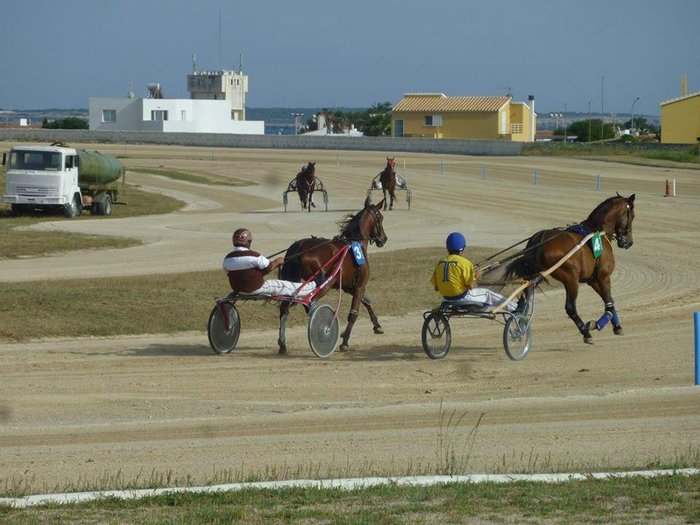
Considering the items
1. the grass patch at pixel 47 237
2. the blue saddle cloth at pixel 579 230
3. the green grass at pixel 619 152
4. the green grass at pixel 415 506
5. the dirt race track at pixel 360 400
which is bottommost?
the dirt race track at pixel 360 400

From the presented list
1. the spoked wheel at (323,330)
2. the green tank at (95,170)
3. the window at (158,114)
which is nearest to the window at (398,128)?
the window at (158,114)

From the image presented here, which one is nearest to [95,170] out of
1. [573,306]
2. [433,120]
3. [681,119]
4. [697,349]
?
[573,306]

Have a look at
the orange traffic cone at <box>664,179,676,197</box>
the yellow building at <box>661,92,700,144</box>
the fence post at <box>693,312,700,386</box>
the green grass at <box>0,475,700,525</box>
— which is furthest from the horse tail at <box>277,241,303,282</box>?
the yellow building at <box>661,92,700,144</box>

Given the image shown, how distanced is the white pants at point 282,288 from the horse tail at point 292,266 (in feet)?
0.61

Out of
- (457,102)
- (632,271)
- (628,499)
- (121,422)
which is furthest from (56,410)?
(457,102)

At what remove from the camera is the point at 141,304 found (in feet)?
61.0

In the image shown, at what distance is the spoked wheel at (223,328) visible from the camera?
14680 millimetres

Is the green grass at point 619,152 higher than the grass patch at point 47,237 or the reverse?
higher

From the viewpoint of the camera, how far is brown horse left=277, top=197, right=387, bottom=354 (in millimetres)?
14867

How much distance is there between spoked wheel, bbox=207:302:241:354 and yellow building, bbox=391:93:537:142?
8789 centimetres

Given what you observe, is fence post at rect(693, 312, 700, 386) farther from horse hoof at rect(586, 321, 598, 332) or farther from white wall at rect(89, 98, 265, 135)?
white wall at rect(89, 98, 265, 135)

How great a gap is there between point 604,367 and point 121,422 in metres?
5.96

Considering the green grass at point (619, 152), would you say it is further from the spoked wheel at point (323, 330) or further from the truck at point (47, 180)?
the spoked wheel at point (323, 330)

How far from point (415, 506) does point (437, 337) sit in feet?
22.8
